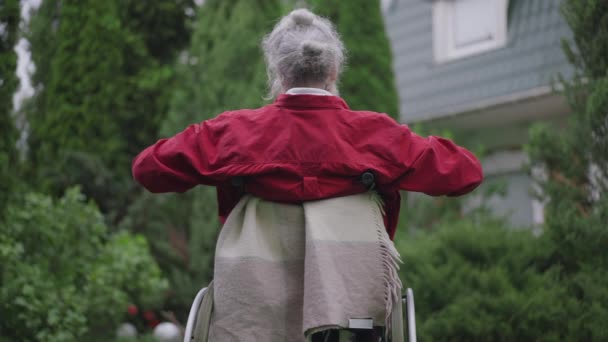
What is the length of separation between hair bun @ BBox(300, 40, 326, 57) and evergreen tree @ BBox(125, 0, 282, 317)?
4212 millimetres

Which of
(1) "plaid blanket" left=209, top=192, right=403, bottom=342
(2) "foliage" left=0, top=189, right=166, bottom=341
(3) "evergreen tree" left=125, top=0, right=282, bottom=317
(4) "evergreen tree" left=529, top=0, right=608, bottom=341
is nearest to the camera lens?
(1) "plaid blanket" left=209, top=192, right=403, bottom=342

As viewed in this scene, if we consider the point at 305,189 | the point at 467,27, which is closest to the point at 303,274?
the point at 305,189

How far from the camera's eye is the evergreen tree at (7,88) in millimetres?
4621

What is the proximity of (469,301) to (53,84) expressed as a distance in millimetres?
5549

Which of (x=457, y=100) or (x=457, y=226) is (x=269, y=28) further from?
(x=457, y=226)

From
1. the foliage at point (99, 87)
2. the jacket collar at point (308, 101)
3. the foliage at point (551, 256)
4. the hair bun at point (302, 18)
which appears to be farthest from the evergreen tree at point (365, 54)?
the jacket collar at point (308, 101)

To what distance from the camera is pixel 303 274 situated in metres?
2.12

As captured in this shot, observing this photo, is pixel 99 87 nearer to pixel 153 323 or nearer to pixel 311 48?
pixel 153 323

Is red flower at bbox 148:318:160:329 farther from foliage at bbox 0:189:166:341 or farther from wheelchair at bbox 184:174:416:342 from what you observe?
wheelchair at bbox 184:174:416:342

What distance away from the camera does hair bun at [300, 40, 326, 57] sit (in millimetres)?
2229

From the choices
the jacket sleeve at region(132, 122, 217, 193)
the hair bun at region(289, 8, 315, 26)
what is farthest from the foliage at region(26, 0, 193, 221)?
the hair bun at region(289, 8, 315, 26)

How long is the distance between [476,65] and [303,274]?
6544mm

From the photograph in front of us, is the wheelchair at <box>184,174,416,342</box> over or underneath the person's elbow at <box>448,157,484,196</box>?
underneath

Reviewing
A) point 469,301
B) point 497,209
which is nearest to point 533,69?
point 497,209
